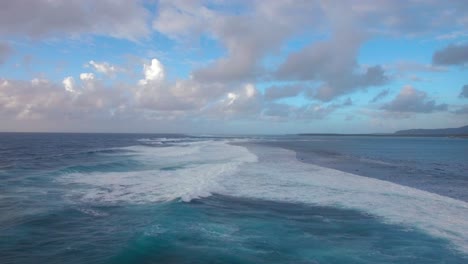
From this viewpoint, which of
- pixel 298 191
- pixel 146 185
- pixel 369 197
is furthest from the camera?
pixel 146 185

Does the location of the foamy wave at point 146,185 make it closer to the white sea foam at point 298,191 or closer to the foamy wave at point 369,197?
the white sea foam at point 298,191

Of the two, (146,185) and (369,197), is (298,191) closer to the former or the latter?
(369,197)

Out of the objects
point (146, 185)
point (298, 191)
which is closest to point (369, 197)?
point (298, 191)

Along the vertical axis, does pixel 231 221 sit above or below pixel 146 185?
below

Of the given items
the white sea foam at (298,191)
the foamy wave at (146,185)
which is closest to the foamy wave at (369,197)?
the white sea foam at (298,191)

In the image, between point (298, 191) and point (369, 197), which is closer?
point (369, 197)

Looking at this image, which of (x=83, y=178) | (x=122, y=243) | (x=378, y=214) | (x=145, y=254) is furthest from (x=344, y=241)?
(x=83, y=178)

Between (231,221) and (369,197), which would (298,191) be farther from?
(231,221)

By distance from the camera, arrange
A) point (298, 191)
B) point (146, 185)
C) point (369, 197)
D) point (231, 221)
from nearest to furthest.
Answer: point (231, 221), point (369, 197), point (298, 191), point (146, 185)
